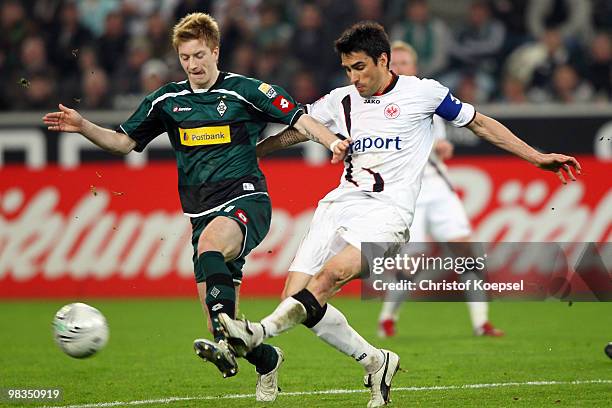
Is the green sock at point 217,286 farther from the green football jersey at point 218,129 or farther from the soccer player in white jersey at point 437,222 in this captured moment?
the soccer player in white jersey at point 437,222

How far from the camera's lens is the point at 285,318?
646 centimetres

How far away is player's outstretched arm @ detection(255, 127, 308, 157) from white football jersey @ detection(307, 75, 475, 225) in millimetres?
290

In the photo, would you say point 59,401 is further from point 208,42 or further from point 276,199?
point 276,199

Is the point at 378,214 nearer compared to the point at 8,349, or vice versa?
the point at 378,214

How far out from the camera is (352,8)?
17.1 metres

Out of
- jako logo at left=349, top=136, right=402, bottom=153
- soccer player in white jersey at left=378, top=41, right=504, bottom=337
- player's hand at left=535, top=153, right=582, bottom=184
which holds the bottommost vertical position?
soccer player in white jersey at left=378, top=41, right=504, bottom=337

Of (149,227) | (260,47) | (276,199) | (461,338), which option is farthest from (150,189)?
(461,338)

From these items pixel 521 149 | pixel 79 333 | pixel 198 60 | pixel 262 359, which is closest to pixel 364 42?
pixel 198 60

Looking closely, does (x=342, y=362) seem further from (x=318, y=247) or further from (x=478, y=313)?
(x=318, y=247)

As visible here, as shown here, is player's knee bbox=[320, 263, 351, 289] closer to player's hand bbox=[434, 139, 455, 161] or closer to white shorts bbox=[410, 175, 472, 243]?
player's hand bbox=[434, 139, 455, 161]

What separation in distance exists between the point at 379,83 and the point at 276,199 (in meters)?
7.28

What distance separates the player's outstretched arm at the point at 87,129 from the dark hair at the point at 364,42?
1565mm

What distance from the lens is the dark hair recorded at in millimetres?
7051

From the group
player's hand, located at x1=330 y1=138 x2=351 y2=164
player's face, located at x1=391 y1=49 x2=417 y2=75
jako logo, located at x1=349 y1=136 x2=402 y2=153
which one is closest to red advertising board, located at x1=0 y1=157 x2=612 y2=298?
player's face, located at x1=391 y1=49 x2=417 y2=75
